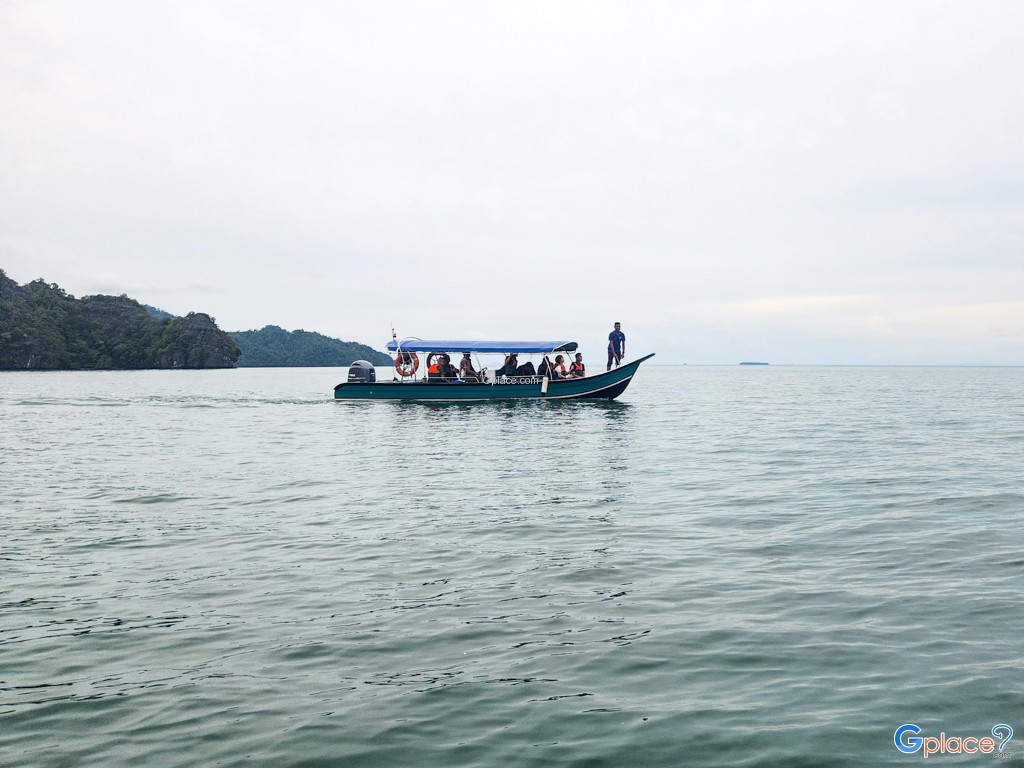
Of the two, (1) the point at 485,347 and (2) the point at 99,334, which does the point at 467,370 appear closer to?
(1) the point at 485,347

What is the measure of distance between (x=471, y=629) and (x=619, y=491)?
8.62 m

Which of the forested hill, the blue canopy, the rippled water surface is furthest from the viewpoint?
the forested hill

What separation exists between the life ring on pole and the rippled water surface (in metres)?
24.1

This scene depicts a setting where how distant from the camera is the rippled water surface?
17.2 feet

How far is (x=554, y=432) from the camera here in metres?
27.9

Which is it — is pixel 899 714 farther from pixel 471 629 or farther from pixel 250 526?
pixel 250 526

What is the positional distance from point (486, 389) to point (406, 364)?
5471mm

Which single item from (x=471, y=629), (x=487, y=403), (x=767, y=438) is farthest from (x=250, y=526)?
(x=487, y=403)

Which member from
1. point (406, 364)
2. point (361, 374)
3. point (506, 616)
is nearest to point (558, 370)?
point (406, 364)

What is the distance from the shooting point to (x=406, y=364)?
4319cm

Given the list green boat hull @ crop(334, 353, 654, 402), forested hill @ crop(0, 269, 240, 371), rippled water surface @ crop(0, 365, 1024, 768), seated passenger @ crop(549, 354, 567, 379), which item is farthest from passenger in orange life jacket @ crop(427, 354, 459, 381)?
forested hill @ crop(0, 269, 240, 371)

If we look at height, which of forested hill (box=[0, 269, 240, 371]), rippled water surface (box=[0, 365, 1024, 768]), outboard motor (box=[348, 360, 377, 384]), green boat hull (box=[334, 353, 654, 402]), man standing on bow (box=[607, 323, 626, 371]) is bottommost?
rippled water surface (box=[0, 365, 1024, 768])

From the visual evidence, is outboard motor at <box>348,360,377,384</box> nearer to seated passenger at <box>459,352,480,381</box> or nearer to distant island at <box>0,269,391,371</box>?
seated passenger at <box>459,352,480,381</box>

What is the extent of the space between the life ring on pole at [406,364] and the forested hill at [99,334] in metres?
141
